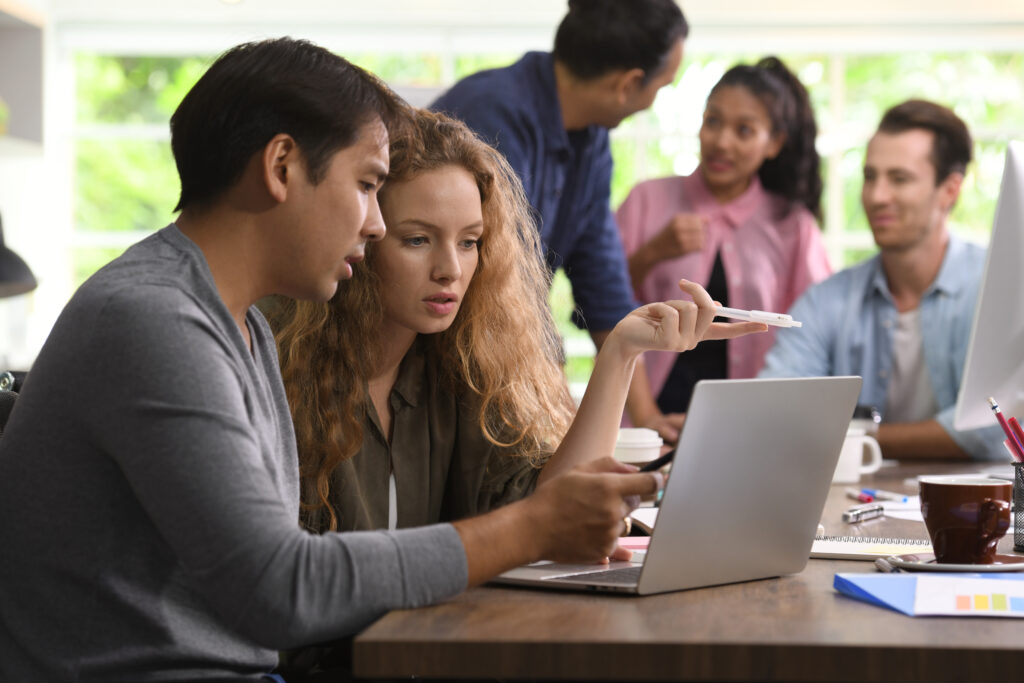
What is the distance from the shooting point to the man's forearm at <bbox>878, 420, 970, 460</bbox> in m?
2.13

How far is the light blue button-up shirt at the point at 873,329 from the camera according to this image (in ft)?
7.91

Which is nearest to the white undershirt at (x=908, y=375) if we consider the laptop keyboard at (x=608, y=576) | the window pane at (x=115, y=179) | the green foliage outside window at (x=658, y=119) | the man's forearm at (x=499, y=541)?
the laptop keyboard at (x=608, y=576)

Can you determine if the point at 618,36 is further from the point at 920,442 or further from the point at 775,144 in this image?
the point at 920,442

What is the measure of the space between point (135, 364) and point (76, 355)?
0.22 feet

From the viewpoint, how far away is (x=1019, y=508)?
122 centimetres

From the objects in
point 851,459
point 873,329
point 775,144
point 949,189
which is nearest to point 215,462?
point 851,459

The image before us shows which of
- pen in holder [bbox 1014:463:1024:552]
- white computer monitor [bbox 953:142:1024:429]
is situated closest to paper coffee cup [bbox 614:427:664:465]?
white computer monitor [bbox 953:142:1024:429]

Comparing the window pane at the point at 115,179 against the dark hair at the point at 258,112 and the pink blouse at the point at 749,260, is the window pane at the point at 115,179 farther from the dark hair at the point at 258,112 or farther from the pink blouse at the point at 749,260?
the dark hair at the point at 258,112

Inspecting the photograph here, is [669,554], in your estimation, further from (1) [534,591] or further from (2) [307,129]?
(2) [307,129]

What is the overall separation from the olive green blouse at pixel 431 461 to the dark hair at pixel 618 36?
3.57ft

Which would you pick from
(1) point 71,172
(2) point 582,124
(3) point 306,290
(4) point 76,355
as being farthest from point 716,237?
(1) point 71,172

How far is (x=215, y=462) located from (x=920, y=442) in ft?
5.47

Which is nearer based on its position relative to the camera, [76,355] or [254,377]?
[76,355]

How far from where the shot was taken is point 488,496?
1453 millimetres
